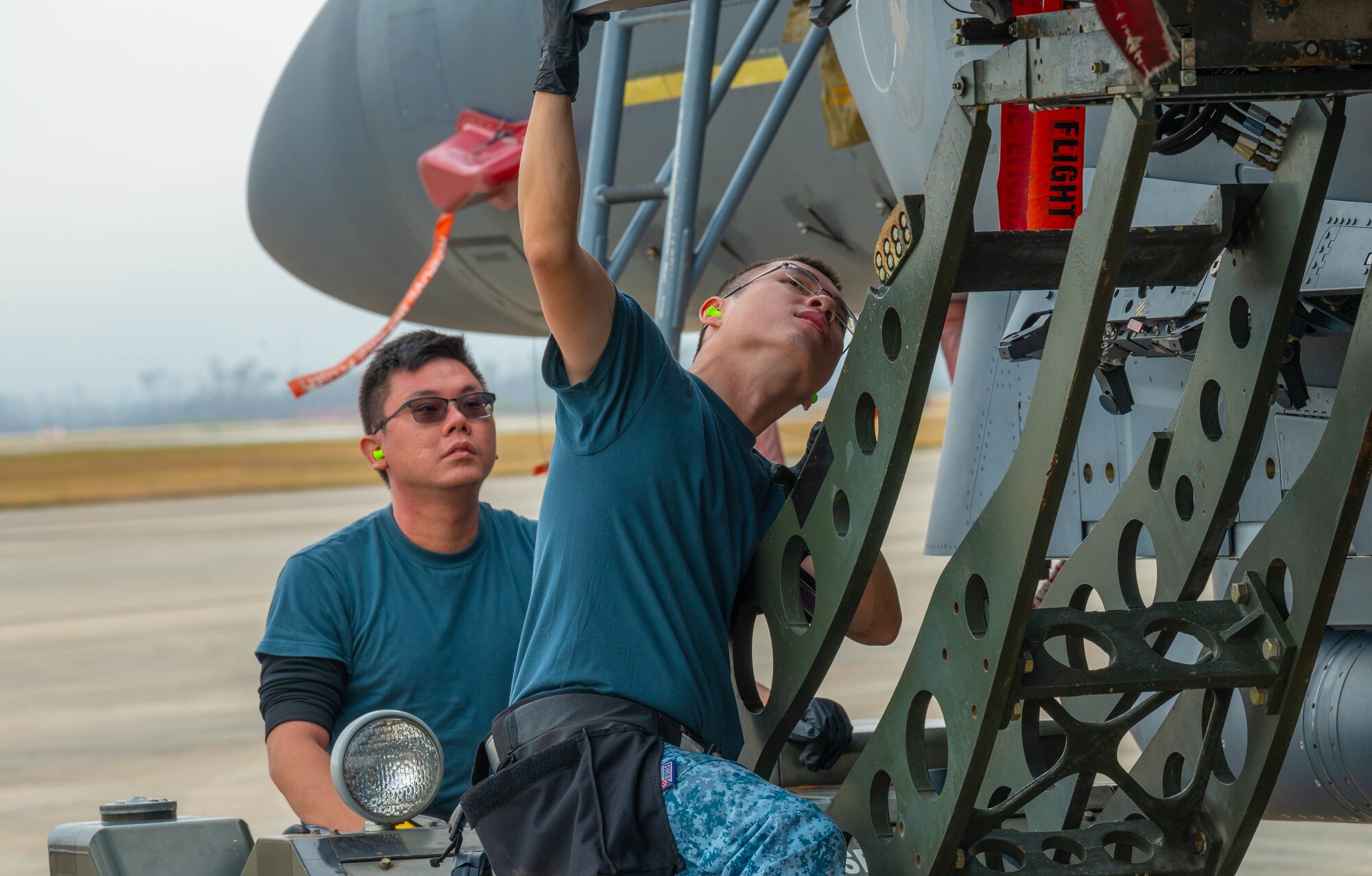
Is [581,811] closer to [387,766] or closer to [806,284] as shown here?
[387,766]

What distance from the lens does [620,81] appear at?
191 inches

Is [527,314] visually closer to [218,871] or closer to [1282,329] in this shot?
[218,871]

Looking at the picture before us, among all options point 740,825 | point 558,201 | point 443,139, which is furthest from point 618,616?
point 443,139

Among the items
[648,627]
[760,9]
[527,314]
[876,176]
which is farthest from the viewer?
[527,314]

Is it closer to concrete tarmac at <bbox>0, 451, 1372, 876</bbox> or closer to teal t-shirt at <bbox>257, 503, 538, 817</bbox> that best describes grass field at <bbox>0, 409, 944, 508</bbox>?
concrete tarmac at <bbox>0, 451, 1372, 876</bbox>

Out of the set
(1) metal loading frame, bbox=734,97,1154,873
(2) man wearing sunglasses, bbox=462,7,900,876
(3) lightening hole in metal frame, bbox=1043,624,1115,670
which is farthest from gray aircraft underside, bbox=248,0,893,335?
(1) metal loading frame, bbox=734,97,1154,873

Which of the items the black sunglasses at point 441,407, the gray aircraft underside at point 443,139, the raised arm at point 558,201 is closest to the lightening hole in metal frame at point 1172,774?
the raised arm at point 558,201

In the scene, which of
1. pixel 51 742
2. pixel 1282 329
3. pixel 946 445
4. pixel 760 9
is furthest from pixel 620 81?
pixel 51 742

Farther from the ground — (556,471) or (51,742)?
(556,471)

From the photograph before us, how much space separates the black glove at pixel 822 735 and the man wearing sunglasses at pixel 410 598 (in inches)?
24.2

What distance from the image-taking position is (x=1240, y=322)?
6.78 ft

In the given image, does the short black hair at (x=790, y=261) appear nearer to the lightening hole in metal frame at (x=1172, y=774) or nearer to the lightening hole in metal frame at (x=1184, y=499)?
the lightening hole in metal frame at (x=1184, y=499)

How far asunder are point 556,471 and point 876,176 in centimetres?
436

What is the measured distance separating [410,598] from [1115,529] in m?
1.51
